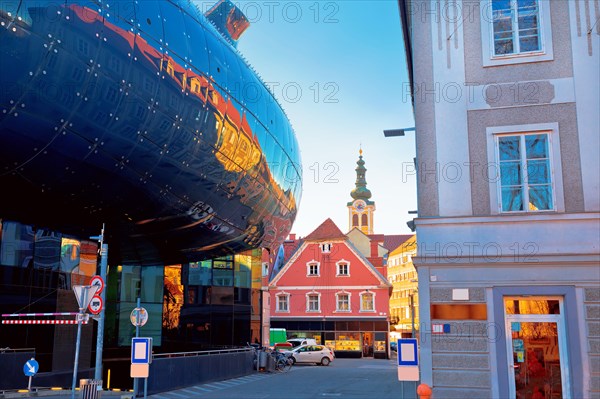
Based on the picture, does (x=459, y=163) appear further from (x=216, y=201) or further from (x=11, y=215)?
(x=11, y=215)

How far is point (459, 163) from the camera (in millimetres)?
12000

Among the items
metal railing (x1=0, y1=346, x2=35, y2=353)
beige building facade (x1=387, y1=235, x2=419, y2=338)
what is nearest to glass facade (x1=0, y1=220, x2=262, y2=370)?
metal railing (x1=0, y1=346, x2=35, y2=353)

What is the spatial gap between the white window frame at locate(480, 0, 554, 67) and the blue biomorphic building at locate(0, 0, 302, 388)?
614 centimetres

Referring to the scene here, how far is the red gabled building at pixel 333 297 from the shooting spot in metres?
53.4

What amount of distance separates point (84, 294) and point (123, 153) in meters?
3.08

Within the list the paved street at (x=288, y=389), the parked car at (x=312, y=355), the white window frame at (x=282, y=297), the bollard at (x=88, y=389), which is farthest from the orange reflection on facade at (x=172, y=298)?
the white window frame at (x=282, y=297)

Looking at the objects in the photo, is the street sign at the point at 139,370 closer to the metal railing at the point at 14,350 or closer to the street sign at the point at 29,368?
the street sign at the point at 29,368

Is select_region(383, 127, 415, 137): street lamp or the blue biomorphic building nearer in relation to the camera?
the blue biomorphic building

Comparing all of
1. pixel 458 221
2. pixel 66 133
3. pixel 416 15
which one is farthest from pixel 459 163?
pixel 66 133

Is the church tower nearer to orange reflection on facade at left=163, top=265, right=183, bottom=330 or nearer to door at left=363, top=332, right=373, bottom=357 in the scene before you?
door at left=363, top=332, right=373, bottom=357

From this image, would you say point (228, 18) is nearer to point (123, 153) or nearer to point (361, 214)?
point (123, 153)

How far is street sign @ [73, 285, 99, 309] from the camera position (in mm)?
10703

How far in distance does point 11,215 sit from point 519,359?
39.0 feet

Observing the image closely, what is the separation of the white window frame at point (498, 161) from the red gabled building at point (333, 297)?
1658 inches
